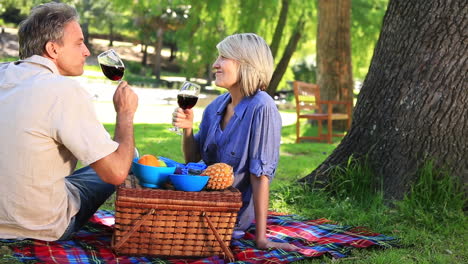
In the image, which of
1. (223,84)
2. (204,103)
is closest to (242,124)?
(223,84)

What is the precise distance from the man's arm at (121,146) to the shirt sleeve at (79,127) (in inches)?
2.6

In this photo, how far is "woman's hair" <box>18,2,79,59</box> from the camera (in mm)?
3357

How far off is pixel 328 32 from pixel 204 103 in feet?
26.9

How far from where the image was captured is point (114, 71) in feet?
11.7

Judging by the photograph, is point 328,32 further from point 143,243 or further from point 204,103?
point 143,243

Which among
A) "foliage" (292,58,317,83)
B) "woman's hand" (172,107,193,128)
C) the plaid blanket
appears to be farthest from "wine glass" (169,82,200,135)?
"foliage" (292,58,317,83)

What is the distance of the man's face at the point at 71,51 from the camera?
134 inches

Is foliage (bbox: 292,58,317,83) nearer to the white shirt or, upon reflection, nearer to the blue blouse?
the blue blouse

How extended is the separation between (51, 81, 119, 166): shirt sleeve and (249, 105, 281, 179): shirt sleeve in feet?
3.45

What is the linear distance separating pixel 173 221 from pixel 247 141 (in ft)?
2.45

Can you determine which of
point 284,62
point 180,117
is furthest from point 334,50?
point 180,117

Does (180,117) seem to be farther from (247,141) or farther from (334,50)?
(334,50)

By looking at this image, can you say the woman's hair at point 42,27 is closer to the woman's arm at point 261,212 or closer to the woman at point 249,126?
the woman at point 249,126

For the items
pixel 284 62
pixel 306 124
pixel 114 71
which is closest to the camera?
pixel 114 71
